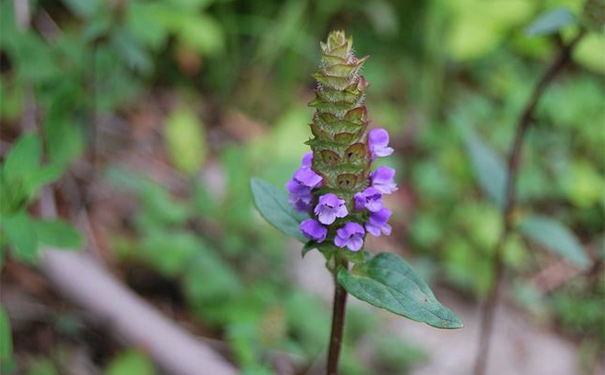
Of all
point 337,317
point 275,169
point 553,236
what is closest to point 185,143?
point 275,169

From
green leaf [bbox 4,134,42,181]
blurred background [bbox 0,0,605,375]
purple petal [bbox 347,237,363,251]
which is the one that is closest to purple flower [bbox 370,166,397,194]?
purple petal [bbox 347,237,363,251]

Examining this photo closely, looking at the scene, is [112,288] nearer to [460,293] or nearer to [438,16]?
[460,293]

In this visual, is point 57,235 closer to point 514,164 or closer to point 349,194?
point 349,194

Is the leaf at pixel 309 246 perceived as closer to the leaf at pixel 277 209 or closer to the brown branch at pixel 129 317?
the leaf at pixel 277 209

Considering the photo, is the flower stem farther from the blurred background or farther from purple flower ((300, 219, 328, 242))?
the blurred background

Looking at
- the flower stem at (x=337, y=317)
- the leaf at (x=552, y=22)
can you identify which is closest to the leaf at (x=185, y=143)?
the leaf at (x=552, y=22)
